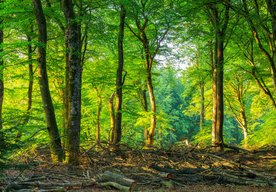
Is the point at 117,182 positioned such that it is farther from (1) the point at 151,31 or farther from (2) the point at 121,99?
(1) the point at 151,31

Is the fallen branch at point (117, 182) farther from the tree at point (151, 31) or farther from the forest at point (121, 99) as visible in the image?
the tree at point (151, 31)

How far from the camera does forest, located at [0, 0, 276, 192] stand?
7734 millimetres

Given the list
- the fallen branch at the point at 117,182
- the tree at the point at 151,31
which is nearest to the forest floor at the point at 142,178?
the fallen branch at the point at 117,182

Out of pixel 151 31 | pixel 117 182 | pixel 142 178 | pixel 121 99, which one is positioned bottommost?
pixel 142 178

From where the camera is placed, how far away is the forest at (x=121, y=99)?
7.73 metres

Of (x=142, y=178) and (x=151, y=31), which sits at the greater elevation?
(x=151, y=31)

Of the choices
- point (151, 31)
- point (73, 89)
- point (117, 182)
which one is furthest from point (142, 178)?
point (151, 31)

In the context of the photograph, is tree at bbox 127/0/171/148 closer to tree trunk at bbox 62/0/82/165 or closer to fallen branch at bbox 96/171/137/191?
tree trunk at bbox 62/0/82/165

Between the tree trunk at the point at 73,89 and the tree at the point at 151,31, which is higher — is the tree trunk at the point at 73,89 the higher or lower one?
the lower one

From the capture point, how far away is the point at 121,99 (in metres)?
14.3

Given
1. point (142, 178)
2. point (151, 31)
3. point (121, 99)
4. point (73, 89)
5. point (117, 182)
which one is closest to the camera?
point (117, 182)

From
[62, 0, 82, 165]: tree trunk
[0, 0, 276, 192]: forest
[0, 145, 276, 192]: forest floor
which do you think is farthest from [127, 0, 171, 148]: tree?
[0, 145, 276, 192]: forest floor

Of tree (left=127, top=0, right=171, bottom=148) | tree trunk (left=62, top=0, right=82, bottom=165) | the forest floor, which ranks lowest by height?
the forest floor

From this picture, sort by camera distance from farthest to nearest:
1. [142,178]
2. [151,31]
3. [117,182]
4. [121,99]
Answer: [151,31], [121,99], [142,178], [117,182]
